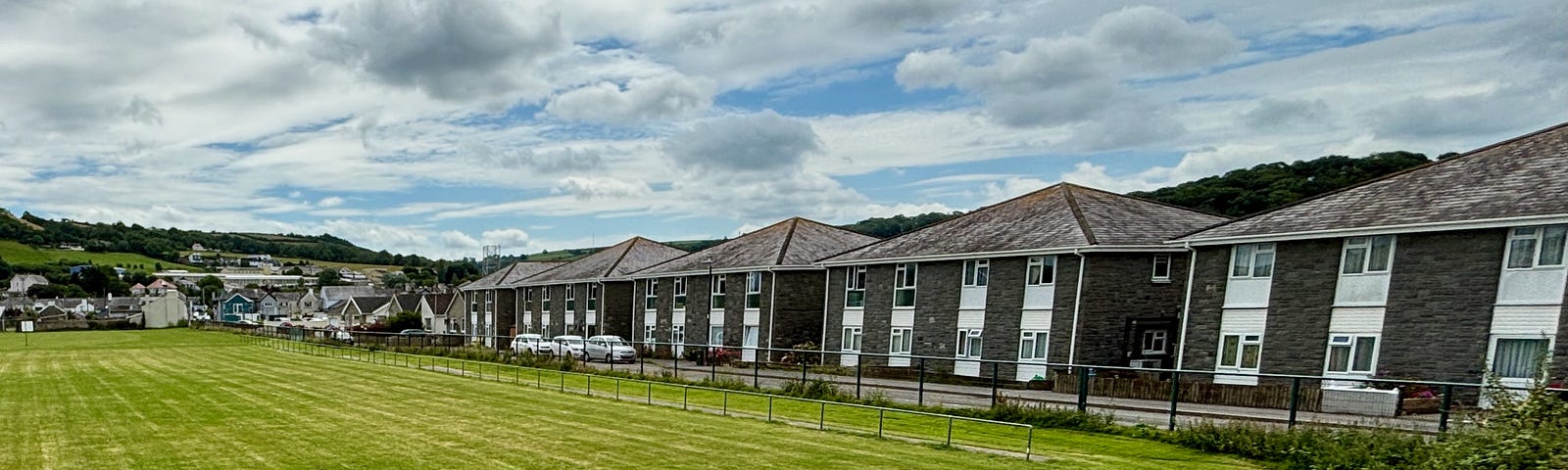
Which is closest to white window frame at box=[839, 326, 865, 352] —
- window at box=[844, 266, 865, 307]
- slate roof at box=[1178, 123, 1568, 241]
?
window at box=[844, 266, 865, 307]

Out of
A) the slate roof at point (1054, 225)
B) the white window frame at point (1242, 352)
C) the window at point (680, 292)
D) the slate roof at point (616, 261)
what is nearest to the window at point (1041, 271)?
the slate roof at point (1054, 225)

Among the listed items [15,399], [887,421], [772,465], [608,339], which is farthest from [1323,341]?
[15,399]

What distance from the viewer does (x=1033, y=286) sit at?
3306 cm

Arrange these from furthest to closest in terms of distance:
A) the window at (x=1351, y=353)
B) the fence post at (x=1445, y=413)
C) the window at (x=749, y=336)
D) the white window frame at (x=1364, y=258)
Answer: the window at (x=749, y=336), the window at (x=1351, y=353), the white window frame at (x=1364, y=258), the fence post at (x=1445, y=413)

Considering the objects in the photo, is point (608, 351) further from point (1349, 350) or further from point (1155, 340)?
point (1349, 350)

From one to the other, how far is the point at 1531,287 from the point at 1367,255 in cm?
382

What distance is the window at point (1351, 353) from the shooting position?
2406 cm

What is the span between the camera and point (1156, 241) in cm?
3173

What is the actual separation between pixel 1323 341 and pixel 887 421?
13897 millimetres

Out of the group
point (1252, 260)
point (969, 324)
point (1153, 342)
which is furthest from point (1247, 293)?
point (969, 324)

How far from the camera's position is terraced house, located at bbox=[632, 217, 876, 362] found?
45719mm

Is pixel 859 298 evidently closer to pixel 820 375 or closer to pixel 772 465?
pixel 820 375

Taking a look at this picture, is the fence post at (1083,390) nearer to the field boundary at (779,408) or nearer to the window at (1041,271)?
the field boundary at (779,408)

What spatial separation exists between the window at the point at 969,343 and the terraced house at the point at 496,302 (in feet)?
163
